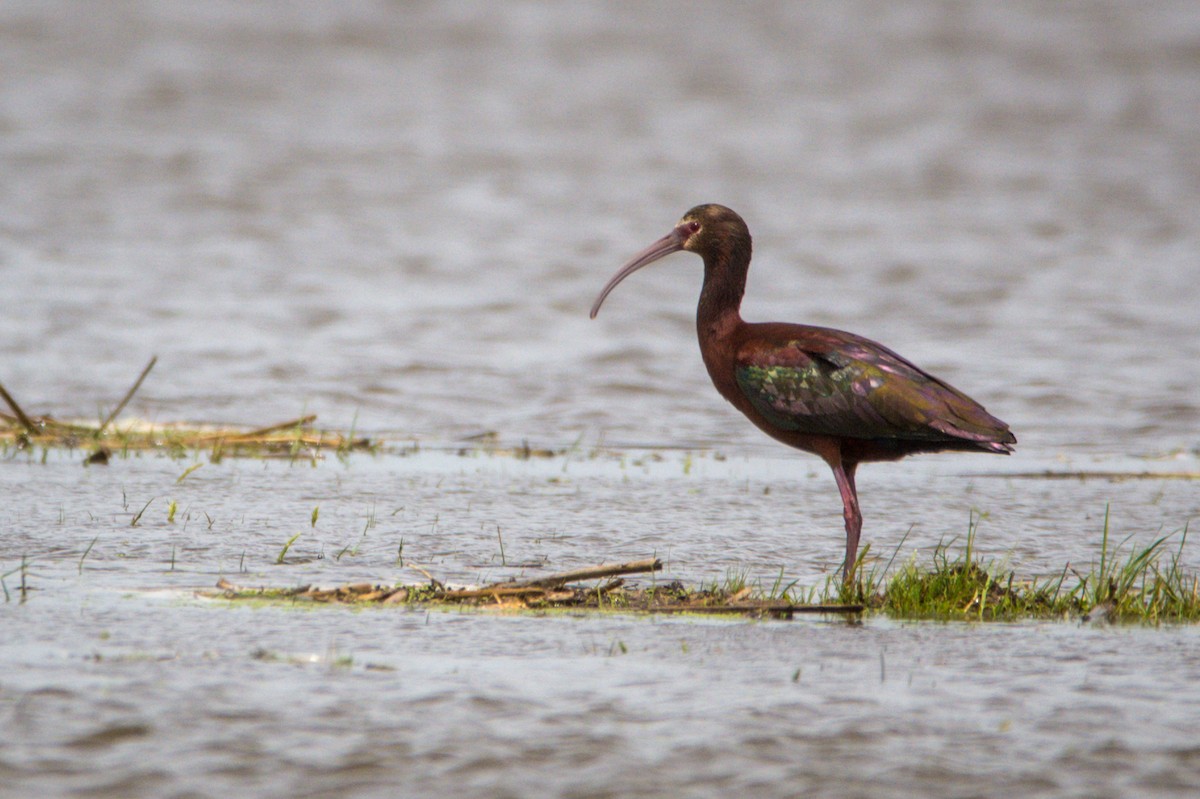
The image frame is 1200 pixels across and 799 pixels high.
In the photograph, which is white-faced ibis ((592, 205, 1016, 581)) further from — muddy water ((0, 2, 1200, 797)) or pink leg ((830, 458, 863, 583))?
muddy water ((0, 2, 1200, 797))

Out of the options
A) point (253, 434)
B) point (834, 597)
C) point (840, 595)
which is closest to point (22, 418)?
point (253, 434)

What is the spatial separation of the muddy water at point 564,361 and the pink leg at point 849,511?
0.57ft

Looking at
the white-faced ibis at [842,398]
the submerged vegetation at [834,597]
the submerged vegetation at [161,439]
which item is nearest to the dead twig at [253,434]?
the submerged vegetation at [161,439]

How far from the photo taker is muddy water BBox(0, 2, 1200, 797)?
3947mm

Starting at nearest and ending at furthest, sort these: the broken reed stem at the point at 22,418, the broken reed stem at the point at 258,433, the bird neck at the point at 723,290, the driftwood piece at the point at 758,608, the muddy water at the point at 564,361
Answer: the muddy water at the point at 564,361 < the driftwood piece at the point at 758,608 < the bird neck at the point at 723,290 < the broken reed stem at the point at 22,418 < the broken reed stem at the point at 258,433

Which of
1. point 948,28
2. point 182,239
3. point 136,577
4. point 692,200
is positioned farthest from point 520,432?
point 948,28

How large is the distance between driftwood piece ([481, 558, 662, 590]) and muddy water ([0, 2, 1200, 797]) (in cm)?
27

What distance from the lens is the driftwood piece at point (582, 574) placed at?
536 cm

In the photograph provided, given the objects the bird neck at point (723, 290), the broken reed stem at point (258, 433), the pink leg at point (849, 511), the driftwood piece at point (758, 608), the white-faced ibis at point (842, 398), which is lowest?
the driftwood piece at point (758, 608)

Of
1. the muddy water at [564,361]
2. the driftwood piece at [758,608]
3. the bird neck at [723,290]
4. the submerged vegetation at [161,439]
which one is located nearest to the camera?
the muddy water at [564,361]

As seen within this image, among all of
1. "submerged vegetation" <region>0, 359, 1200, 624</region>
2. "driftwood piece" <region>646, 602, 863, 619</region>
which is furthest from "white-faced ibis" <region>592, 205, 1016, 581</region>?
"driftwood piece" <region>646, 602, 863, 619</region>

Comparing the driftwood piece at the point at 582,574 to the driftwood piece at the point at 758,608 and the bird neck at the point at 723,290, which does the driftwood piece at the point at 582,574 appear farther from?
the bird neck at the point at 723,290

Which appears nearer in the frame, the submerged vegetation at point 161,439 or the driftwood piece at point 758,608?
the driftwood piece at point 758,608

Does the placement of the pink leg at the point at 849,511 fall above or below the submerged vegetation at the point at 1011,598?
above
